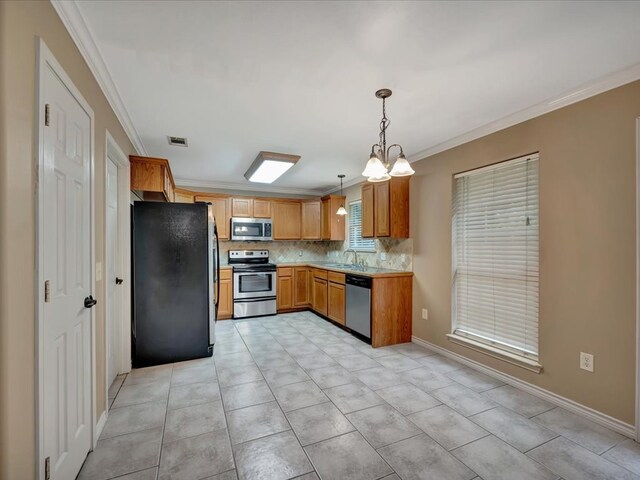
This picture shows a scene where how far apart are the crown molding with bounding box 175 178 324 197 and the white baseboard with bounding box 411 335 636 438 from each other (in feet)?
13.6

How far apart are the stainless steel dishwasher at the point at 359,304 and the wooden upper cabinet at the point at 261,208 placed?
2.33m

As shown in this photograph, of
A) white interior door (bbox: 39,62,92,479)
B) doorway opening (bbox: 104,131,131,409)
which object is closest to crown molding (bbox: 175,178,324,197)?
doorway opening (bbox: 104,131,131,409)

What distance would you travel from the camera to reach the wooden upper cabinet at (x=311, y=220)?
20.3 feet

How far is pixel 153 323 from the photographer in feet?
10.8

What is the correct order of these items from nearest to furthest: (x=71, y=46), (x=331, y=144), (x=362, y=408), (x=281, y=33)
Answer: (x=71, y=46) → (x=281, y=33) → (x=362, y=408) → (x=331, y=144)

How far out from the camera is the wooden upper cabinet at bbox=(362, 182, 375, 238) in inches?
176

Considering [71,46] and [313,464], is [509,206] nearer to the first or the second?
[313,464]

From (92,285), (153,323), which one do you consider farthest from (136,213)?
(92,285)

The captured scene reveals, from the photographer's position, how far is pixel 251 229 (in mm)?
5738

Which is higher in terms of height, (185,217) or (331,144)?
(331,144)

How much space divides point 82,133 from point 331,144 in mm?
2446

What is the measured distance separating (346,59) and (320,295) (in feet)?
13.1

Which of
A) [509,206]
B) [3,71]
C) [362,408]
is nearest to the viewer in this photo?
[3,71]

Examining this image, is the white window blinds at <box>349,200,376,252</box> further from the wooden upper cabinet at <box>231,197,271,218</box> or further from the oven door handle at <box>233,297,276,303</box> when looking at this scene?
the oven door handle at <box>233,297,276,303</box>
